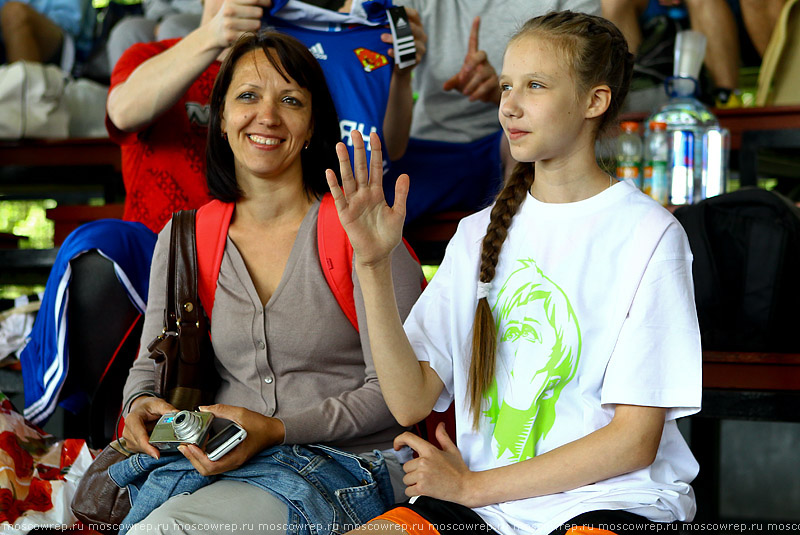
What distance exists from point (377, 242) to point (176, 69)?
980 mm

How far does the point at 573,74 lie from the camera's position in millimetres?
1322

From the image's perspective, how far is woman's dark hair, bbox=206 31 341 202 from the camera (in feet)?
5.50

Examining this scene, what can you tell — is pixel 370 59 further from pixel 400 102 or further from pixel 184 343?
pixel 184 343

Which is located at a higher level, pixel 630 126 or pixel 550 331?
pixel 630 126

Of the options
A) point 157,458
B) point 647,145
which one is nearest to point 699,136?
point 647,145

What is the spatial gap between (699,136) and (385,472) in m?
1.72

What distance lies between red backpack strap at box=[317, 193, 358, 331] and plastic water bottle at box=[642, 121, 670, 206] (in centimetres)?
123

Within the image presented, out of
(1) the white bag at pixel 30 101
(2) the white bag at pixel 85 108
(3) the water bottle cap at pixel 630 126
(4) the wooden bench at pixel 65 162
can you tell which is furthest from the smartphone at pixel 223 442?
(2) the white bag at pixel 85 108

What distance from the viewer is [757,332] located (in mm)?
1964

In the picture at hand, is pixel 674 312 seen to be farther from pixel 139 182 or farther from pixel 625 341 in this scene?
pixel 139 182

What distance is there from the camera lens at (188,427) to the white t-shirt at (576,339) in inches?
14.5

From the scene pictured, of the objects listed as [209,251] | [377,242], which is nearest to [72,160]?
[209,251]

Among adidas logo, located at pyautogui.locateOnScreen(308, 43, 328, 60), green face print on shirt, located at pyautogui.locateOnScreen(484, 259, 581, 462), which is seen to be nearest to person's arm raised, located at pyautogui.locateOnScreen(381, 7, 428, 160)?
adidas logo, located at pyautogui.locateOnScreen(308, 43, 328, 60)

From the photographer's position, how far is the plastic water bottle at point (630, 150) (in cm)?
264
